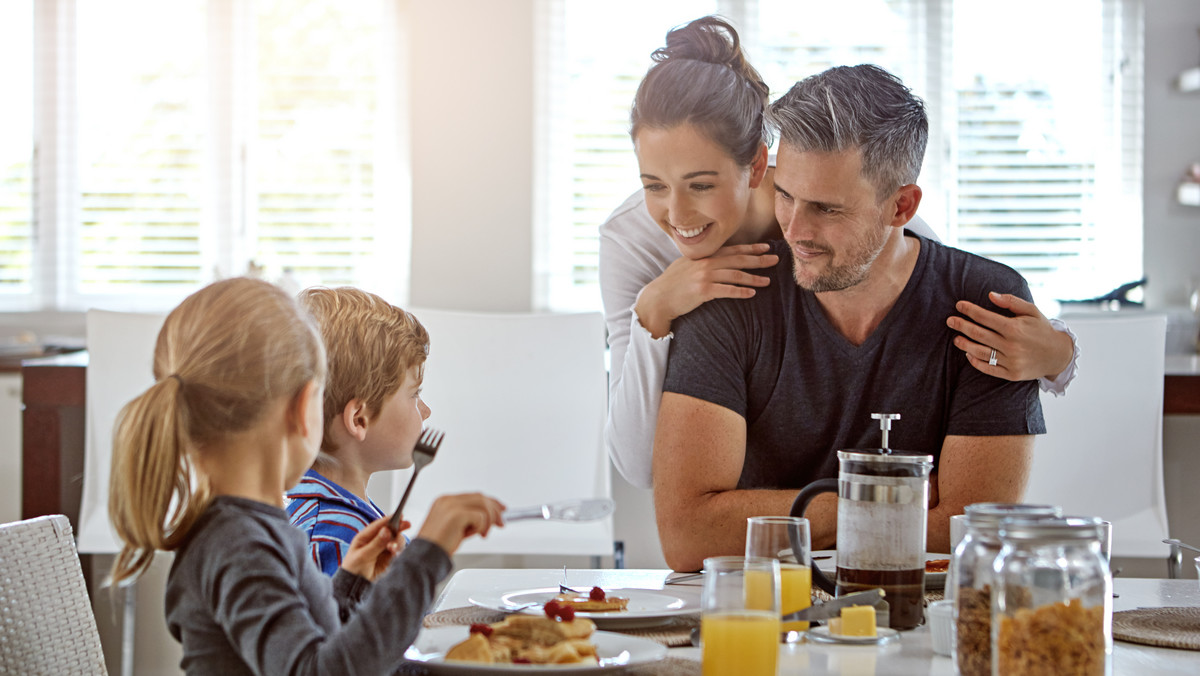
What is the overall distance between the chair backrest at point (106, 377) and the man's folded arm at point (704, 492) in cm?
135

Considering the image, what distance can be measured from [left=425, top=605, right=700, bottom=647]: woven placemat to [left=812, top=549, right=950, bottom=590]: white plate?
0.65ft

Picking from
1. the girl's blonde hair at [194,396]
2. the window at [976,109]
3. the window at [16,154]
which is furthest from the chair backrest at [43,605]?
the window at [16,154]

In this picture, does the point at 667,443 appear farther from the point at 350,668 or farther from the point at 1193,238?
the point at 1193,238

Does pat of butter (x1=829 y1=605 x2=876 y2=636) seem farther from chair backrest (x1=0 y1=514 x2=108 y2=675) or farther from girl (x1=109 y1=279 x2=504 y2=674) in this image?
chair backrest (x1=0 y1=514 x2=108 y2=675)

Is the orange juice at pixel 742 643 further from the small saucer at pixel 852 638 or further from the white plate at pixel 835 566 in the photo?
the white plate at pixel 835 566

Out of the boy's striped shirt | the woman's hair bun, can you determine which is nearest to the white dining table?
the boy's striped shirt

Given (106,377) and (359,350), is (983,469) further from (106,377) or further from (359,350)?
(106,377)

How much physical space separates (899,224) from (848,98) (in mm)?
206

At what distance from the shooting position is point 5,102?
148 inches

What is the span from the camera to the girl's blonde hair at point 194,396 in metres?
0.84

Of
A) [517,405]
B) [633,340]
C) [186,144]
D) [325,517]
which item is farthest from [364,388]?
[186,144]

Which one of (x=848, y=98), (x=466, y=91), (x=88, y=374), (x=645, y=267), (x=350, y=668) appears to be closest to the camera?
(x=350, y=668)

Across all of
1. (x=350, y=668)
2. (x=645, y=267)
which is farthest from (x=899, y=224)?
(x=350, y=668)

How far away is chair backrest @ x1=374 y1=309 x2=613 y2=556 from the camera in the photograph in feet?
7.91
